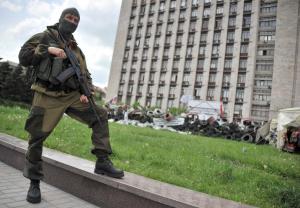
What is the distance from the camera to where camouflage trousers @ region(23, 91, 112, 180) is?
12.5 ft

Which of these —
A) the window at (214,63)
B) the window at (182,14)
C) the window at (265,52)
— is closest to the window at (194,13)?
the window at (182,14)

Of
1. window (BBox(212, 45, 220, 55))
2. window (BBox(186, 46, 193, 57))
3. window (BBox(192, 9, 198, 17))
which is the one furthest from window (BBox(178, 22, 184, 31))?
window (BBox(212, 45, 220, 55))

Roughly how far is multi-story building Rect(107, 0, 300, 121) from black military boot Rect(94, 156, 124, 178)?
47920mm

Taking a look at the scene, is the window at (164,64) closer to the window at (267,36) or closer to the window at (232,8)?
the window at (232,8)

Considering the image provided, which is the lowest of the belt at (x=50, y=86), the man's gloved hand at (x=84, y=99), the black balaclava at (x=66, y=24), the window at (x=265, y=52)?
the man's gloved hand at (x=84, y=99)

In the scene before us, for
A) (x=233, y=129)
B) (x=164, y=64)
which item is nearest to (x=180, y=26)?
(x=164, y=64)

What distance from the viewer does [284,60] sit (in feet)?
160

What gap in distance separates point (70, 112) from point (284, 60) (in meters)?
50.7

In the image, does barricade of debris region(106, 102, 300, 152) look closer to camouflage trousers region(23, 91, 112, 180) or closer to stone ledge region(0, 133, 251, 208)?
stone ledge region(0, 133, 251, 208)

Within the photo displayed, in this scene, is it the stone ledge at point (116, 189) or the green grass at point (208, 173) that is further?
the green grass at point (208, 173)

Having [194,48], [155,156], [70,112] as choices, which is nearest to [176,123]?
[155,156]

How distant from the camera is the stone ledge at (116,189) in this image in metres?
3.31

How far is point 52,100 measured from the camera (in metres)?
3.86

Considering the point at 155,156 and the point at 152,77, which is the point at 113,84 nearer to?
the point at 152,77
